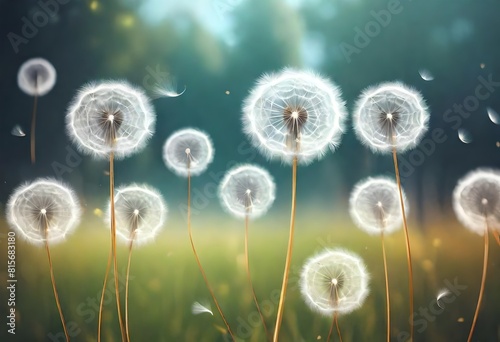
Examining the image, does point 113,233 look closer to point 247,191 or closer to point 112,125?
point 112,125

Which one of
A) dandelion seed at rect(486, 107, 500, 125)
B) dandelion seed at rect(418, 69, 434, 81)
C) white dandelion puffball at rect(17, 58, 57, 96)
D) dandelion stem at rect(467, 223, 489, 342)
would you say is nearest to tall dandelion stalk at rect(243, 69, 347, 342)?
dandelion seed at rect(418, 69, 434, 81)

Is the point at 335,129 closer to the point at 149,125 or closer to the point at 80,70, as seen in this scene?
the point at 149,125

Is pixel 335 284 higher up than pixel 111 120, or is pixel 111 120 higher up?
pixel 111 120

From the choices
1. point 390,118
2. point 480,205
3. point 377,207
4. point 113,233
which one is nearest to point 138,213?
point 113,233

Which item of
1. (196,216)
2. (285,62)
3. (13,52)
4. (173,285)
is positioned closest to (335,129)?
(285,62)

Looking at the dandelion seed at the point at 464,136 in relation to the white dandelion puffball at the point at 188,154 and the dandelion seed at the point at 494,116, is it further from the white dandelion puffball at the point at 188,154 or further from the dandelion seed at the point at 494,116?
the white dandelion puffball at the point at 188,154

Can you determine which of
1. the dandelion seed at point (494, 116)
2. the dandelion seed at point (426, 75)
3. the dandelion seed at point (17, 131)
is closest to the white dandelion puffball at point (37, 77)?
the dandelion seed at point (17, 131)
